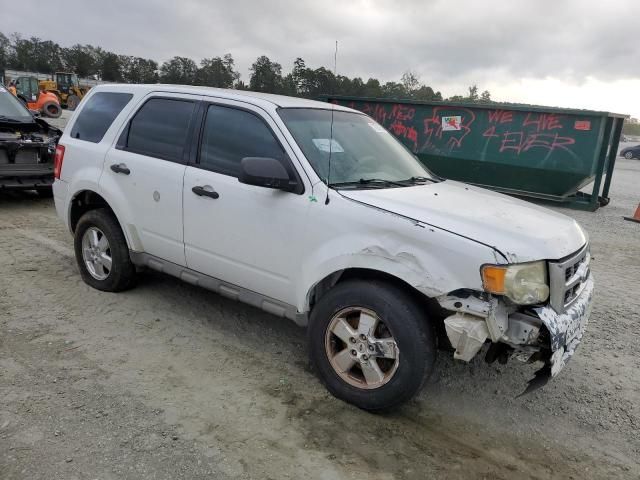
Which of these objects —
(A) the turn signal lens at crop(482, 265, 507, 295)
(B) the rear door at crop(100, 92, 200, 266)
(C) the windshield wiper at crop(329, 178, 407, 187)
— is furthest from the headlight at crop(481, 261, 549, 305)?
(B) the rear door at crop(100, 92, 200, 266)

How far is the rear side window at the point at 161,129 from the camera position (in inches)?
158

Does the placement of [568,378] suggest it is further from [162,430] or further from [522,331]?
[162,430]

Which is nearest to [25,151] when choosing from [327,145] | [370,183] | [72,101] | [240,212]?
[240,212]

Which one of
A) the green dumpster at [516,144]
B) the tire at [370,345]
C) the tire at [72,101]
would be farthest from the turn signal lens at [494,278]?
the tire at [72,101]

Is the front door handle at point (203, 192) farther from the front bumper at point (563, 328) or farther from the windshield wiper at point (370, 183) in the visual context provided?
the front bumper at point (563, 328)

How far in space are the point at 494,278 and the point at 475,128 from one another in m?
9.44

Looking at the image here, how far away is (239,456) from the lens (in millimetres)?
2676

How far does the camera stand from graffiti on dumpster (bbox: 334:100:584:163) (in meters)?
10.5

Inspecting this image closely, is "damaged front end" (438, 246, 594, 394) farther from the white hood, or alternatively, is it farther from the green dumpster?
the green dumpster

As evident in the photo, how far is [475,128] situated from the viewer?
37.1 feet

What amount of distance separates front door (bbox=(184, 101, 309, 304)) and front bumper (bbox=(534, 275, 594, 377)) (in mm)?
1514

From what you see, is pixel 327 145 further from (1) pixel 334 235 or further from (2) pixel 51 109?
(2) pixel 51 109

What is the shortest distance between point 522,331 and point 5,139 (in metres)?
7.80

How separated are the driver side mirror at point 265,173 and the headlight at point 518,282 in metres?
1.34
